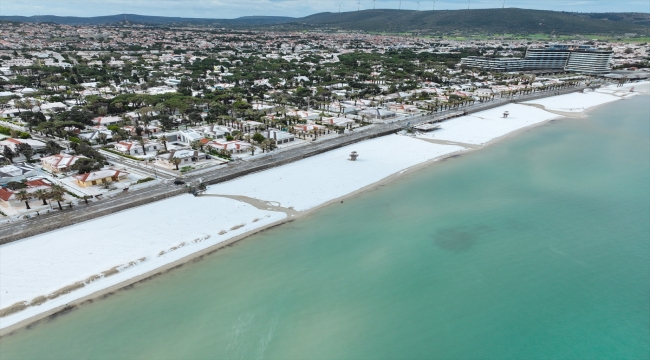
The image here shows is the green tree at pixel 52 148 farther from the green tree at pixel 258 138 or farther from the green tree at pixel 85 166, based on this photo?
the green tree at pixel 258 138

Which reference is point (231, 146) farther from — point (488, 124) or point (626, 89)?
point (626, 89)

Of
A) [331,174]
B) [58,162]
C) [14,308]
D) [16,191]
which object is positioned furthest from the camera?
[331,174]

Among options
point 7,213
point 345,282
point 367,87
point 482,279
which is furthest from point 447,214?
point 367,87

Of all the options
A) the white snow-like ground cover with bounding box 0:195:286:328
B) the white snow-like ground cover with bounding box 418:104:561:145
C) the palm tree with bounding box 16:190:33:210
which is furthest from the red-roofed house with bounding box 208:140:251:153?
the white snow-like ground cover with bounding box 418:104:561:145

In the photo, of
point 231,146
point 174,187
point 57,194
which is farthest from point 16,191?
point 231,146

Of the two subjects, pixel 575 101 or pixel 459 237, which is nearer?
pixel 459 237

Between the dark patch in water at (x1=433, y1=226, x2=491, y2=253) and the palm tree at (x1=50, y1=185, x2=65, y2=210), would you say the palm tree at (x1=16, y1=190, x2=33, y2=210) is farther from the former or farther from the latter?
the dark patch in water at (x1=433, y1=226, x2=491, y2=253)
